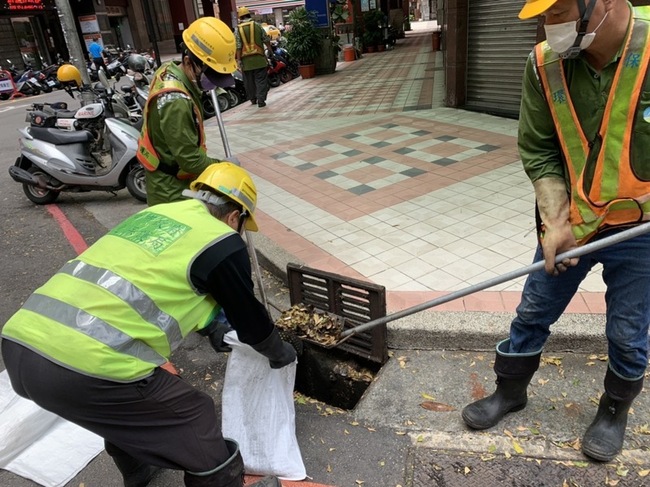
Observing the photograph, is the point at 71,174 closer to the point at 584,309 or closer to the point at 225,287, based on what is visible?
the point at 225,287

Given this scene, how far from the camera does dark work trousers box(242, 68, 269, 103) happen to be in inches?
392

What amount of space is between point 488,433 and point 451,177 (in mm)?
3279

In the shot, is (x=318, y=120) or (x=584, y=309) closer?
(x=584, y=309)

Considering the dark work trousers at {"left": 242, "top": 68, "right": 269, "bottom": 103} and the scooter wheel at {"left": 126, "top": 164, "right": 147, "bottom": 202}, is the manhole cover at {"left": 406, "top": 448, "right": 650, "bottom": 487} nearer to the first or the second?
the scooter wheel at {"left": 126, "top": 164, "right": 147, "bottom": 202}

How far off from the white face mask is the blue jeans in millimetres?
684

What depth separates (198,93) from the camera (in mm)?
2973

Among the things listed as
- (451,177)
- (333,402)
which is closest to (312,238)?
(333,402)

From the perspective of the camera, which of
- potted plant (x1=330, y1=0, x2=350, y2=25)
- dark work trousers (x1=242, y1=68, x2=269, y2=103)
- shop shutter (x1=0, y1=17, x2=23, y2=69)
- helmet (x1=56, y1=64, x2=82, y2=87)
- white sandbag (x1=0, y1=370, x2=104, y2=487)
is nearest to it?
white sandbag (x1=0, y1=370, x2=104, y2=487)

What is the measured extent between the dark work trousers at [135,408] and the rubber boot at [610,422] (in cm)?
147

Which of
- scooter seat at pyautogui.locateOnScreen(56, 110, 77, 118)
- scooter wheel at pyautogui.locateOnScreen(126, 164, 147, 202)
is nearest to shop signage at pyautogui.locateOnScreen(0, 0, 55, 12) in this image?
scooter seat at pyautogui.locateOnScreen(56, 110, 77, 118)

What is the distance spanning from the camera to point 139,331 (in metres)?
1.54

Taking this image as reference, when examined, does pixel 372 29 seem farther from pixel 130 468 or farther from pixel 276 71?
pixel 130 468

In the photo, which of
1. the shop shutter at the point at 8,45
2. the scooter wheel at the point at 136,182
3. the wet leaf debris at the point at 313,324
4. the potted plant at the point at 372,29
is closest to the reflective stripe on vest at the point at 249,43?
the scooter wheel at the point at 136,182

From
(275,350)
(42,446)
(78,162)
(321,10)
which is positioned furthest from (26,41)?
(275,350)
